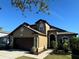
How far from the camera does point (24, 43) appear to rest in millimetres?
34125

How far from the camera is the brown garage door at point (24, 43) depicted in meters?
33.2

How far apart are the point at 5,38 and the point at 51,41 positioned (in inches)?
440

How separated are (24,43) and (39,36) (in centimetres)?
527

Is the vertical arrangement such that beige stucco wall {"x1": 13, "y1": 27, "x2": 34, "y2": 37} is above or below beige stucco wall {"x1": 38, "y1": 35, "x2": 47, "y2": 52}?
above

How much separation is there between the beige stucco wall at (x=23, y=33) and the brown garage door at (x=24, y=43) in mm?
1796

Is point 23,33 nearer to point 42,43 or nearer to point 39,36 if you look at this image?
point 39,36

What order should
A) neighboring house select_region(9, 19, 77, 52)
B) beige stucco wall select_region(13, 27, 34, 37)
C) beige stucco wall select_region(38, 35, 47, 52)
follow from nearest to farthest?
beige stucco wall select_region(38, 35, 47, 52)
beige stucco wall select_region(13, 27, 34, 37)
neighboring house select_region(9, 19, 77, 52)

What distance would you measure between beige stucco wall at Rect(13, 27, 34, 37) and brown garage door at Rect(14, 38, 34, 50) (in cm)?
180

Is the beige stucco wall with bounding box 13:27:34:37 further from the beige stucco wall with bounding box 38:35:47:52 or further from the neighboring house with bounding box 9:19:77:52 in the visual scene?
the beige stucco wall with bounding box 38:35:47:52

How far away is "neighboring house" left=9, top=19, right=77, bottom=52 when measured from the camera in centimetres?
3191

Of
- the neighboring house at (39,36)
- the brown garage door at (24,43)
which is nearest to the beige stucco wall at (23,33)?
the neighboring house at (39,36)

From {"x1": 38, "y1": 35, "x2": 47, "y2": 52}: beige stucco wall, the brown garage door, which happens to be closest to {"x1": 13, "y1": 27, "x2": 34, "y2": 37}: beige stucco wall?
the brown garage door

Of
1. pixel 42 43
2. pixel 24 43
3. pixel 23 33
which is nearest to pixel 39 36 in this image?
pixel 42 43

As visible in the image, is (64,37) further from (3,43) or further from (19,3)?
(19,3)
